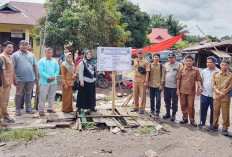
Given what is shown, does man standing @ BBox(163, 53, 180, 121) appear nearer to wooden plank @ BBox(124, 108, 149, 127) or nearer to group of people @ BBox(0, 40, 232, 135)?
group of people @ BBox(0, 40, 232, 135)

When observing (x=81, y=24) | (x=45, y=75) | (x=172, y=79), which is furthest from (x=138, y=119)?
(x=81, y=24)

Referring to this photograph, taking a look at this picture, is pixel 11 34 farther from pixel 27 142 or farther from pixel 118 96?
pixel 27 142

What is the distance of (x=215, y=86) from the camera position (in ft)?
15.3

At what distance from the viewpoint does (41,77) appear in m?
5.22

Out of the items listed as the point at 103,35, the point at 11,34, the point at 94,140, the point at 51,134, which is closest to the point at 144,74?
the point at 94,140

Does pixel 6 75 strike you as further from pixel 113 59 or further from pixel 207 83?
pixel 207 83

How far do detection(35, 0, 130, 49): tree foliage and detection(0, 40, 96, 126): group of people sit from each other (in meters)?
5.08

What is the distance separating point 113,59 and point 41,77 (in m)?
1.82

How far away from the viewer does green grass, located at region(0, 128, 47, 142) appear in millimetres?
3944

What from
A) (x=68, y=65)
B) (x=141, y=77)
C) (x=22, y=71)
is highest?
(x=68, y=65)

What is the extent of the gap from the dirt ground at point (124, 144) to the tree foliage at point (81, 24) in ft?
21.9

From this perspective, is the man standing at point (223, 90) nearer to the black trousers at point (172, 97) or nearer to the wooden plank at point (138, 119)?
the black trousers at point (172, 97)

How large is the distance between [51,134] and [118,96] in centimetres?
491

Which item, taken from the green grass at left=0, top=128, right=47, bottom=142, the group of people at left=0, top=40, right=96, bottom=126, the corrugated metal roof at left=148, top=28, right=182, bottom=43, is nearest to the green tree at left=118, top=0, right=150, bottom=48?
the group of people at left=0, top=40, right=96, bottom=126
